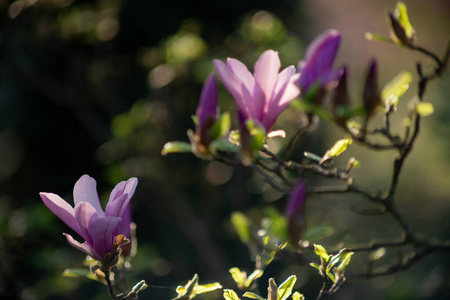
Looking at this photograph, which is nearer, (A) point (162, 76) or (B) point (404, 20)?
(B) point (404, 20)

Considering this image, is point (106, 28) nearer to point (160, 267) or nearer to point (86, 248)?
point (160, 267)

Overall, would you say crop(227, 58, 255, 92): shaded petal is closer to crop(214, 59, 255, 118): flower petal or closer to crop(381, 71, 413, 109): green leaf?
crop(214, 59, 255, 118): flower petal

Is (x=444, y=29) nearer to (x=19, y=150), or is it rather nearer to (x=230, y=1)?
(x=230, y=1)

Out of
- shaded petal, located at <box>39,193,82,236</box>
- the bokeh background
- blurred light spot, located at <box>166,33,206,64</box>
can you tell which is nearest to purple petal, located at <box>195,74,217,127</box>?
shaded petal, located at <box>39,193,82,236</box>

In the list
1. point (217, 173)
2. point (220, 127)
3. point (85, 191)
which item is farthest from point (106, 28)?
point (220, 127)

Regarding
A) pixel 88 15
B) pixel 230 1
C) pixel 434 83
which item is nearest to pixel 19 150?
pixel 88 15

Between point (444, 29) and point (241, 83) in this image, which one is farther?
point (444, 29)
